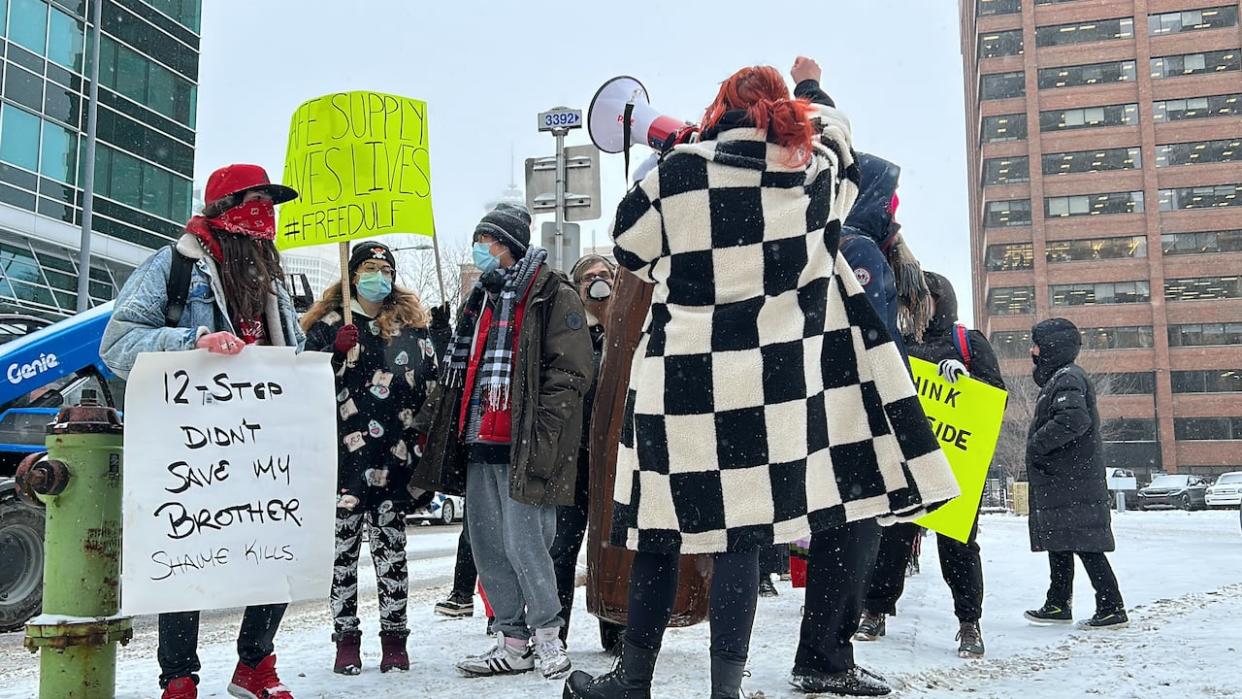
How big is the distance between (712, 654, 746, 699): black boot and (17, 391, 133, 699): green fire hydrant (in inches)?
80.7

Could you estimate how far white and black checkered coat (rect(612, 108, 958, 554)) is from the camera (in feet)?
10.1

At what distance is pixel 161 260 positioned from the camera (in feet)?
11.8

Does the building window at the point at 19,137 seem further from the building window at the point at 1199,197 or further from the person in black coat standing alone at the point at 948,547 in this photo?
the building window at the point at 1199,197

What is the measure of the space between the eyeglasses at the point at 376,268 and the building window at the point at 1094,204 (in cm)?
7757

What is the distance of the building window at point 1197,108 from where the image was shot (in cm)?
7119

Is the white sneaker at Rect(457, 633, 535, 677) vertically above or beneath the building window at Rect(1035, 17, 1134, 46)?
beneath

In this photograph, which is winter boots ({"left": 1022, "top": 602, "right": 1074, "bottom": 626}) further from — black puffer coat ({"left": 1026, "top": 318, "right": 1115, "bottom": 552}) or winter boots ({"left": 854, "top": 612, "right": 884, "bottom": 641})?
winter boots ({"left": 854, "top": 612, "right": 884, "bottom": 641})

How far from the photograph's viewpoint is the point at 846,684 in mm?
3740

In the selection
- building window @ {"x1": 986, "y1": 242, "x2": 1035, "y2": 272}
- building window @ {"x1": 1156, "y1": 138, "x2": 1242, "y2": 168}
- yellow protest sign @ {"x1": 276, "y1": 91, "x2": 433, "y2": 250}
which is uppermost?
building window @ {"x1": 1156, "y1": 138, "x2": 1242, "y2": 168}

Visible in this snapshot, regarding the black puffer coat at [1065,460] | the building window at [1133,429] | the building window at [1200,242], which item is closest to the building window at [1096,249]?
the building window at [1200,242]

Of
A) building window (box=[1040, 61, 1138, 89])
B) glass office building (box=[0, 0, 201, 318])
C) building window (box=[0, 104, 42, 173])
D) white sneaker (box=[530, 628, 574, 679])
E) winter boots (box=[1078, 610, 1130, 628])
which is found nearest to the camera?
white sneaker (box=[530, 628, 574, 679])

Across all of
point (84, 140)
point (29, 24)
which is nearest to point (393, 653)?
point (29, 24)

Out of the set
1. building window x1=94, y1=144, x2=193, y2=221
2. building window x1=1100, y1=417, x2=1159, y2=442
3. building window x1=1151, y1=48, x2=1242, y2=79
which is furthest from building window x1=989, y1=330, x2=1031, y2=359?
building window x1=94, y1=144, x2=193, y2=221

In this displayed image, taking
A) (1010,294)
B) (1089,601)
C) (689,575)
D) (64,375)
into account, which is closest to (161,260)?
(689,575)
